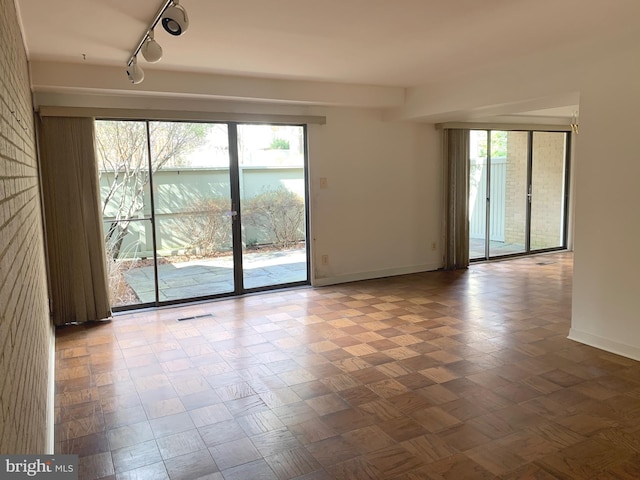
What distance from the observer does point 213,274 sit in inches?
221

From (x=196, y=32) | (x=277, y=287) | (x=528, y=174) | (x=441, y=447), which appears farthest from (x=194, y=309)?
(x=528, y=174)

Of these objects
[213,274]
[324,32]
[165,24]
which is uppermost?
[324,32]

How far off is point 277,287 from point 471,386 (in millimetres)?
3188

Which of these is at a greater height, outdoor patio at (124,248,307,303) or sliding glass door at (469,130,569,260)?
sliding glass door at (469,130,569,260)

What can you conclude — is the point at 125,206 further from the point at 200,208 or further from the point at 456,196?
the point at 456,196

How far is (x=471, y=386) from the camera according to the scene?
3.20m

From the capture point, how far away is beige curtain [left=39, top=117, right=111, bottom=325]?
455 cm

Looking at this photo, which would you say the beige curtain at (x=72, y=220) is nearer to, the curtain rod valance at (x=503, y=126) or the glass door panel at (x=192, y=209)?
the glass door panel at (x=192, y=209)

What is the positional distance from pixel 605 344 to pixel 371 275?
3163 millimetres

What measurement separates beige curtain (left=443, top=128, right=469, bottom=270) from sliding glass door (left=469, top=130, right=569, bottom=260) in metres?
0.41

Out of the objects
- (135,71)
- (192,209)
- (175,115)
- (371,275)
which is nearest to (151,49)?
(135,71)
